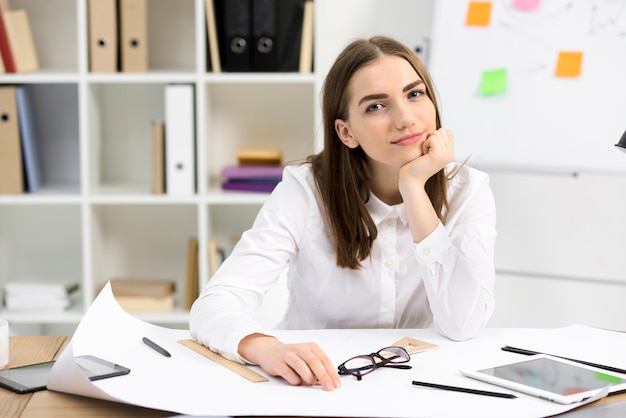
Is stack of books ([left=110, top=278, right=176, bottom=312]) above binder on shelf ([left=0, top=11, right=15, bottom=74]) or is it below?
below

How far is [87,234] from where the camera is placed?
9.54ft

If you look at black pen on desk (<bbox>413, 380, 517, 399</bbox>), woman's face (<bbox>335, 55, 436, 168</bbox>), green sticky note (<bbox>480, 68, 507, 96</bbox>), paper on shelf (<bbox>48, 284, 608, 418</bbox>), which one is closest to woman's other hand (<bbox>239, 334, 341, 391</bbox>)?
paper on shelf (<bbox>48, 284, 608, 418</bbox>)

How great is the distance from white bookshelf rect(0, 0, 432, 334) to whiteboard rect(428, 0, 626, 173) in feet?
1.26

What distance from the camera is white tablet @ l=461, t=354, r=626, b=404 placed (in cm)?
111

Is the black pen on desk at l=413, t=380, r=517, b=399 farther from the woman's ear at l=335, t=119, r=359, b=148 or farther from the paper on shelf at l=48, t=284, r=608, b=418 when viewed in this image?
the woman's ear at l=335, t=119, r=359, b=148

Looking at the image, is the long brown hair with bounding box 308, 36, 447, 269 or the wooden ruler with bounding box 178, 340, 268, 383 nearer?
the wooden ruler with bounding box 178, 340, 268, 383

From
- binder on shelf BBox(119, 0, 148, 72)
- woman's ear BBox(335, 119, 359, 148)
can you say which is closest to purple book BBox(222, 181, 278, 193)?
binder on shelf BBox(119, 0, 148, 72)

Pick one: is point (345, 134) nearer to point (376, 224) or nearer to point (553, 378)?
point (376, 224)

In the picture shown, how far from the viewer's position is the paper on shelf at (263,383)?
1046 mm

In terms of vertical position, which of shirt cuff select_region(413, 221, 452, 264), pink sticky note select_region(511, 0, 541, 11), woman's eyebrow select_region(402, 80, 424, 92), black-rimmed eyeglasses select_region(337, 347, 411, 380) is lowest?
black-rimmed eyeglasses select_region(337, 347, 411, 380)

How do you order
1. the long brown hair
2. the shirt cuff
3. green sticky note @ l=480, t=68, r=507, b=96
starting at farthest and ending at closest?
1. green sticky note @ l=480, t=68, r=507, b=96
2. the long brown hair
3. the shirt cuff

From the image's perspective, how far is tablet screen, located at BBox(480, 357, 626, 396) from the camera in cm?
113

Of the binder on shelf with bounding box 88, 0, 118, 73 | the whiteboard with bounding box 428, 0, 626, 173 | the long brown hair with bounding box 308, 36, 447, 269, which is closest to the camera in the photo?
the long brown hair with bounding box 308, 36, 447, 269

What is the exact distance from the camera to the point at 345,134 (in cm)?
171
